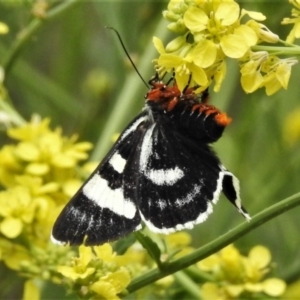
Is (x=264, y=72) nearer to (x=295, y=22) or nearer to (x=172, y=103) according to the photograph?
(x=295, y=22)

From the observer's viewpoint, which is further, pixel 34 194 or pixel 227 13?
pixel 34 194

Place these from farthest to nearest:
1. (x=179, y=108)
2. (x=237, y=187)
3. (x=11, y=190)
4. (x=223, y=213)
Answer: (x=223, y=213) → (x=11, y=190) → (x=179, y=108) → (x=237, y=187)

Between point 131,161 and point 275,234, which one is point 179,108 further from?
point 275,234

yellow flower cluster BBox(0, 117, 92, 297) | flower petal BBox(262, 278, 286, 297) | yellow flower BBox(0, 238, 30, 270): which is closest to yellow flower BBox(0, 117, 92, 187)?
yellow flower cluster BBox(0, 117, 92, 297)

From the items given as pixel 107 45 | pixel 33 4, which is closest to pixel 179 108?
pixel 33 4

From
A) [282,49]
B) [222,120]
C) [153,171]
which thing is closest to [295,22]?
[282,49]

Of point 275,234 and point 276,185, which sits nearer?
point 276,185

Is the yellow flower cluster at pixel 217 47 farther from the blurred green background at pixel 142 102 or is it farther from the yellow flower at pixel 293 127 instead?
the yellow flower at pixel 293 127

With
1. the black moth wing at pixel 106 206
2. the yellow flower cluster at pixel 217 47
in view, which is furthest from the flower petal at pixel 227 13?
the black moth wing at pixel 106 206
